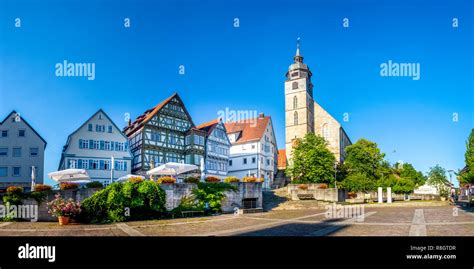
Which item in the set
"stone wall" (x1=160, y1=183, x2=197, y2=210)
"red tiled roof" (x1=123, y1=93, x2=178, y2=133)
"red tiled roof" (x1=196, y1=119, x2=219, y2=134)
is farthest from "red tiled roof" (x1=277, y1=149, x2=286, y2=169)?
"stone wall" (x1=160, y1=183, x2=197, y2=210)

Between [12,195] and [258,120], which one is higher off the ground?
[258,120]

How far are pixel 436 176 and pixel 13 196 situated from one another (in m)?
63.9

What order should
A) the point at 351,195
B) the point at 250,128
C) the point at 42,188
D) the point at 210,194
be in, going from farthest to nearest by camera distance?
the point at 250,128 < the point at 351,195 < the point at 210,194 < the point at 42,188

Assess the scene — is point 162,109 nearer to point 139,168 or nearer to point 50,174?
point 139,168

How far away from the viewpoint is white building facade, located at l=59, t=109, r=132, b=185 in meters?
33.6

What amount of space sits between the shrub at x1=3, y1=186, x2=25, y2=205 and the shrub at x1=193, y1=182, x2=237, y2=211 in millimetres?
8861

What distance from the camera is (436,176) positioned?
60688 mm

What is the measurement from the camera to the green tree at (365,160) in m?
48.1

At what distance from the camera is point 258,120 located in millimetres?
53094

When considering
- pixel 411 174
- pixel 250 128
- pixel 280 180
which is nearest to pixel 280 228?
pixel 250 128

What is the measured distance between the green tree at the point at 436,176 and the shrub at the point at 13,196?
200 ft

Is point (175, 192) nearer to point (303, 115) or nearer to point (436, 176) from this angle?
point (303, 115)
